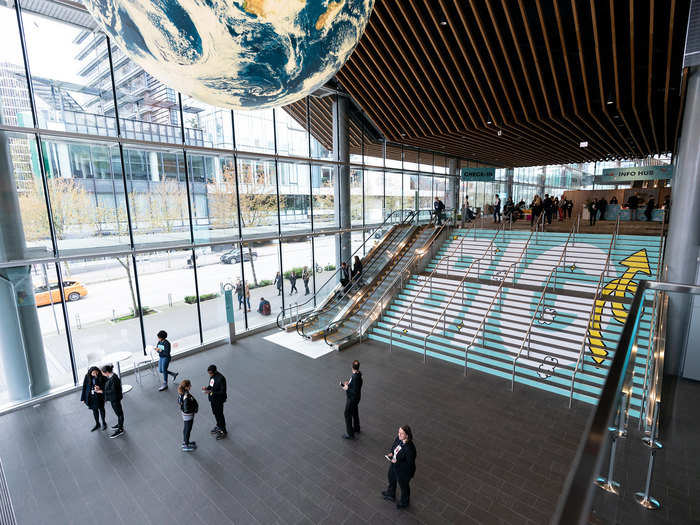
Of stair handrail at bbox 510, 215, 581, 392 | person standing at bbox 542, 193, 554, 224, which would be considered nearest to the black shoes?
stair handrail at bbox 510, 215, 581, 392

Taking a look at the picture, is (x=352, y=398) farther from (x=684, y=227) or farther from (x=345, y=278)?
(x=684, y=227)

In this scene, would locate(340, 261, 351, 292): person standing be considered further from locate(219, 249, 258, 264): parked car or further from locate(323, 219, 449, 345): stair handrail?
locate(219, 249, 258, 264): parked car

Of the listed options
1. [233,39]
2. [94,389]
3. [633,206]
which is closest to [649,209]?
[633,206]

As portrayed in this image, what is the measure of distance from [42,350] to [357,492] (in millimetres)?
7357

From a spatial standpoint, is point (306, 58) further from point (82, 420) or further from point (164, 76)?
point (82, 420)

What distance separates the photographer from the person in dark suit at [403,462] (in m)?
Answer: 4.60

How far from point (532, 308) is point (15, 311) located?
12.1 metres

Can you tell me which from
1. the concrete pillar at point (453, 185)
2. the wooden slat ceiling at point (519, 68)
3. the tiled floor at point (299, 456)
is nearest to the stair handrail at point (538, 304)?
the tiled floor at point (299, 456)

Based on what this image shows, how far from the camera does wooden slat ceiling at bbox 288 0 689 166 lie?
7883 millimetres

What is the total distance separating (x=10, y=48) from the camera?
716cm

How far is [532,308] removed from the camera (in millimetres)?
10273

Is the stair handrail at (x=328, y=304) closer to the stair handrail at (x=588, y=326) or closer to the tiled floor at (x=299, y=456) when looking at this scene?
the tiled floor at (x=299, y=456)

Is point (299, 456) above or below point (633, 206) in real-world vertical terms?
below

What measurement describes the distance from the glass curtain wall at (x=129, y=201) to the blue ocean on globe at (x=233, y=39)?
4719 millimetres
